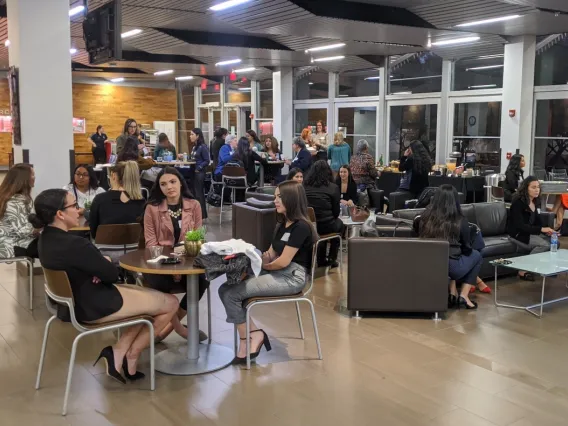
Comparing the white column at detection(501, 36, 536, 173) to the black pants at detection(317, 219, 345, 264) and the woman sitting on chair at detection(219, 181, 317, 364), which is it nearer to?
the black pants at detection(317, 219, 345, 264)

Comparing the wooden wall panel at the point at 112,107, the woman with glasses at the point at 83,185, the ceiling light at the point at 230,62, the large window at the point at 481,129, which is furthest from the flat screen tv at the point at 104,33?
the wooden wall panel at the point at 112,107

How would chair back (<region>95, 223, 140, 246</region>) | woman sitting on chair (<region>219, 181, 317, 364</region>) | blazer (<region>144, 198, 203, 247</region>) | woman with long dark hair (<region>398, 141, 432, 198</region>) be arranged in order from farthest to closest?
woman with long dark hair (<region>398, 141, 432, 198</region>) → chair back (<region>95, 223, 140, 246</region>) → blazer (<region>144, 198, 203, 247</region>) → woman sitting on chair (<region>219, 181, 317, 364</region>)

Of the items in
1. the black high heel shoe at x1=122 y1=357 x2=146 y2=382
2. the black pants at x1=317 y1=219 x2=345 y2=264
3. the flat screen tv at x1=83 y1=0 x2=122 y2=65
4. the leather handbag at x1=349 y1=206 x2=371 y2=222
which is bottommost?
the black high heel shoe at x1=122 y1=357 x2=146 y2=382

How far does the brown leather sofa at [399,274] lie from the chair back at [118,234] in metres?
1.74

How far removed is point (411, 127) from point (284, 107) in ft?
13.7

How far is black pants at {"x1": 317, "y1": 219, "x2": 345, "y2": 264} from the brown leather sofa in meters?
1.43

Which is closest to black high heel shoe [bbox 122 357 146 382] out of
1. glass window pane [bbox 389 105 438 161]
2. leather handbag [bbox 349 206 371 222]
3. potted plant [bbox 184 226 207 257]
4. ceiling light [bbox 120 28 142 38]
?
potted plant [bbox 184 226 207 257]

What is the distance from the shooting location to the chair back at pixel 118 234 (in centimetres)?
466

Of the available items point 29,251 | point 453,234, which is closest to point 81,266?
point 29,251

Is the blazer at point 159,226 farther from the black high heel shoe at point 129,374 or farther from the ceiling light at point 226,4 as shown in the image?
the ceiling light at point 226,4

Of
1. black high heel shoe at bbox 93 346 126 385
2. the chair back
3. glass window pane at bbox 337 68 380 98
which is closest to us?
black high heel shoe at bbox 93 346 126 385

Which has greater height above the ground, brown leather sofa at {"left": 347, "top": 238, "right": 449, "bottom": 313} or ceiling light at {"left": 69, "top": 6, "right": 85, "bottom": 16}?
ceiling light at {"left": 69, "top": 6, "right": 85, "bottom": 16}

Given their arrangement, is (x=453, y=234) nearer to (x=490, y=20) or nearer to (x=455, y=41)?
(x=490, y=20)

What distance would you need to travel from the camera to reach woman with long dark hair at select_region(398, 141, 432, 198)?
8.81m
